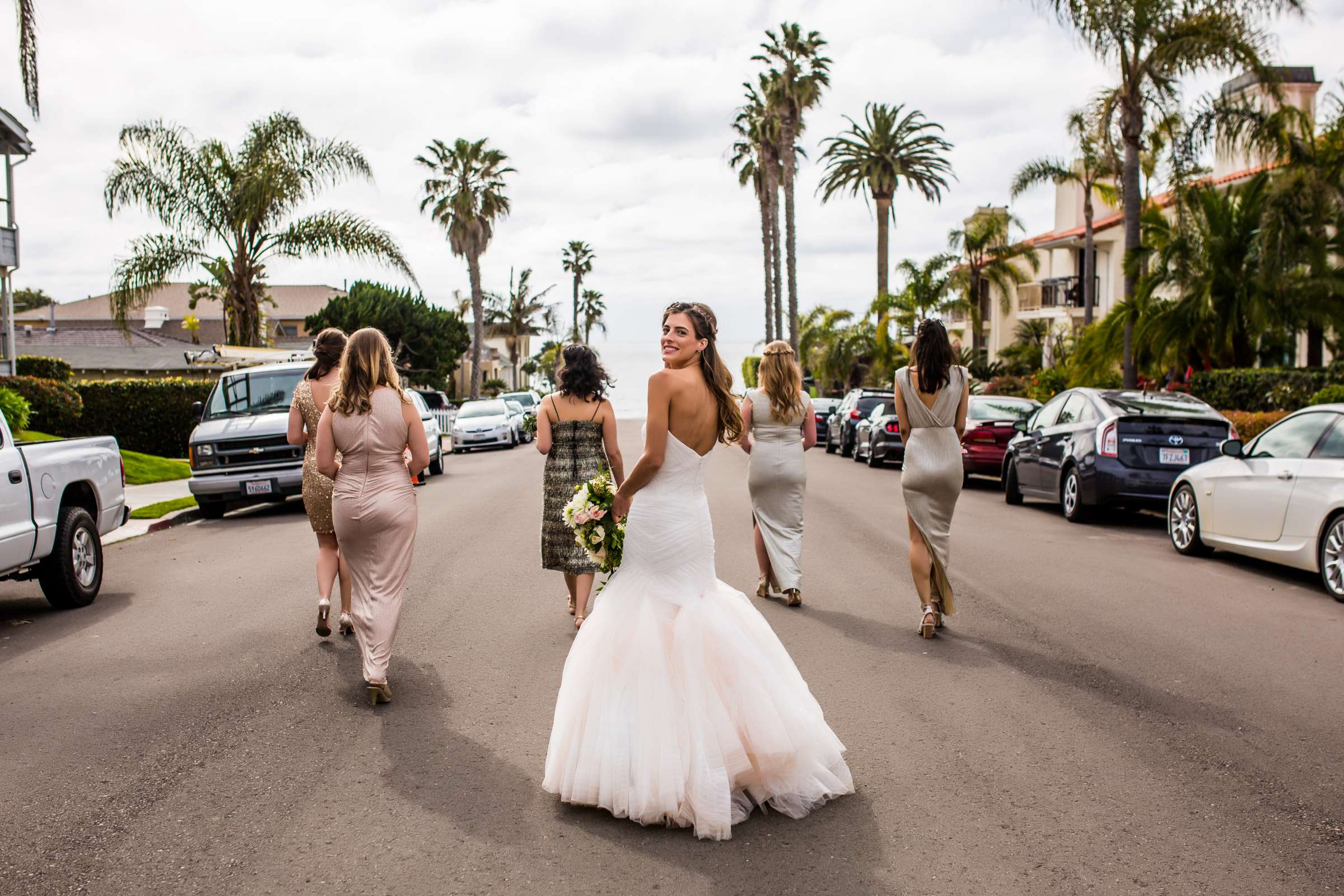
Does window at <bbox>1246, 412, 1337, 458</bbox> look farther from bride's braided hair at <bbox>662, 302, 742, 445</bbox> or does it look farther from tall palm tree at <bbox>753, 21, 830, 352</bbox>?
tall palm tree at <bbox>753, 21, 830, 352</bbox>

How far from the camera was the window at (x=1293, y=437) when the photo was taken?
9.84 metres

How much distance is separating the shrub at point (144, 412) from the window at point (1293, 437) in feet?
72.0

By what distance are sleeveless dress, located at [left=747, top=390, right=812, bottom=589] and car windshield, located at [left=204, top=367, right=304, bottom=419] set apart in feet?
31.9

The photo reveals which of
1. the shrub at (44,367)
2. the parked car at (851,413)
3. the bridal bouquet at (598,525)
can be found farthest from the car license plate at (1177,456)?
the shrub at (44,367)

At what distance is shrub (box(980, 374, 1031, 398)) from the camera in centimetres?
3766

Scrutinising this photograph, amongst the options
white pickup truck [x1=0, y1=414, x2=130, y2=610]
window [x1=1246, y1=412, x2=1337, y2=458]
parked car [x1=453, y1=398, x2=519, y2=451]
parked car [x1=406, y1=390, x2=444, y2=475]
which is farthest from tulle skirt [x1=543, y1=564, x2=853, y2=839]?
parked car [x1=453, y1=398, x2=519, y2=451]

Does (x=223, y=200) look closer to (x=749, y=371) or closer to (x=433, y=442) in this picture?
(x=433, y=442)

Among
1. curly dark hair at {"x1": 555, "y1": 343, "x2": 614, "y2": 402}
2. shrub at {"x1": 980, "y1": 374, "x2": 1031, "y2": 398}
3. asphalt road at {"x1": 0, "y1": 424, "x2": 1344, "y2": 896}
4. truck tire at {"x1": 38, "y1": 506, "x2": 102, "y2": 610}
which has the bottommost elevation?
asphalt road at {"x1": 0, "y1": 424, "x2": 1344, "y2": 896}

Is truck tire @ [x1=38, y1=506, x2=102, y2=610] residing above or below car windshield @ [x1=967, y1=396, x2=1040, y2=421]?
below

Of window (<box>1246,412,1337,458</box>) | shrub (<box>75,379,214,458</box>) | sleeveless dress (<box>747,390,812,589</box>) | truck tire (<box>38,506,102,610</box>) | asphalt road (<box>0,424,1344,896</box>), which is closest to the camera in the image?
asphalt road (<box>0,424,1344,896</box>)

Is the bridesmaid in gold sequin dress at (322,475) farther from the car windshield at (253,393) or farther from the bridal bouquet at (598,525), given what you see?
the car windshield at (253,393)

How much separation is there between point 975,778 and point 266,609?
584 cm

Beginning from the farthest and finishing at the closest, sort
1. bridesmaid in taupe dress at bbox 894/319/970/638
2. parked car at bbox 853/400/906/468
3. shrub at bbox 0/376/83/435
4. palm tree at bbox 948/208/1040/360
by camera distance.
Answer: palm tree at bbox 948/208/1040/360 < parked car at bbox 853/400/906/468 < shrub at bbox 0/376/83/435 < bridesmaid in taupe dress at bbox 894/319/970/638

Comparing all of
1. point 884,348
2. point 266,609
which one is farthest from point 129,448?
point 884,348
